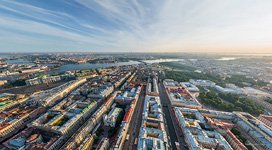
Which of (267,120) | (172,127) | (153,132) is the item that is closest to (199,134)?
(172,127)

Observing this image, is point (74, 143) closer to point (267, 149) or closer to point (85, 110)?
point (85, 110)

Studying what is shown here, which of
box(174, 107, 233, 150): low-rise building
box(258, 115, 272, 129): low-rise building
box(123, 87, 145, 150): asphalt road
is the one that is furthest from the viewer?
box(258, 115, 272, 129): low-rise building

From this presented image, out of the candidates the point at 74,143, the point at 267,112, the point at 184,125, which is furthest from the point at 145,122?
the point at 267,112

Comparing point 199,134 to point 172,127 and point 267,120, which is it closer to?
point 172,127

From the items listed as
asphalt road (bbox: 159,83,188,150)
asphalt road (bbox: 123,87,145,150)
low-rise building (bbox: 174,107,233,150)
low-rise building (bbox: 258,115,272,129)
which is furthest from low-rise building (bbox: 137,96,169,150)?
low-rise building (bbox: 258,115,272,129)

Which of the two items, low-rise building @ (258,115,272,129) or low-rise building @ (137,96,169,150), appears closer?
low-rise building @ (137,96,169,150)

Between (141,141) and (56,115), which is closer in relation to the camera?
(141,141)

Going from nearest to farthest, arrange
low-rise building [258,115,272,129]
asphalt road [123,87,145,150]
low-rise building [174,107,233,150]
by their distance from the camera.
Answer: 1. low-rise building [174,107,233,150]
2. asphalt road [123,87,145,150]
3. low-rise building [258,115,272,129]

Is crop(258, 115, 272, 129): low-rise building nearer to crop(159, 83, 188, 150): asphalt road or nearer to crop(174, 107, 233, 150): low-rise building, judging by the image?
crop(174, 107, 233, 150): low-rise building

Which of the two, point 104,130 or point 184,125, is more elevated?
point 184,125

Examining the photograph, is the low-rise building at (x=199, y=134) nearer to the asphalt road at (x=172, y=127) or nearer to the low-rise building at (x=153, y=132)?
the asphalt road at (x=172, y=127)

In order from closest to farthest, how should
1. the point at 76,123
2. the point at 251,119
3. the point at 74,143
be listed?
the point at 74,143, the point at 76,123, the point at 251,119
